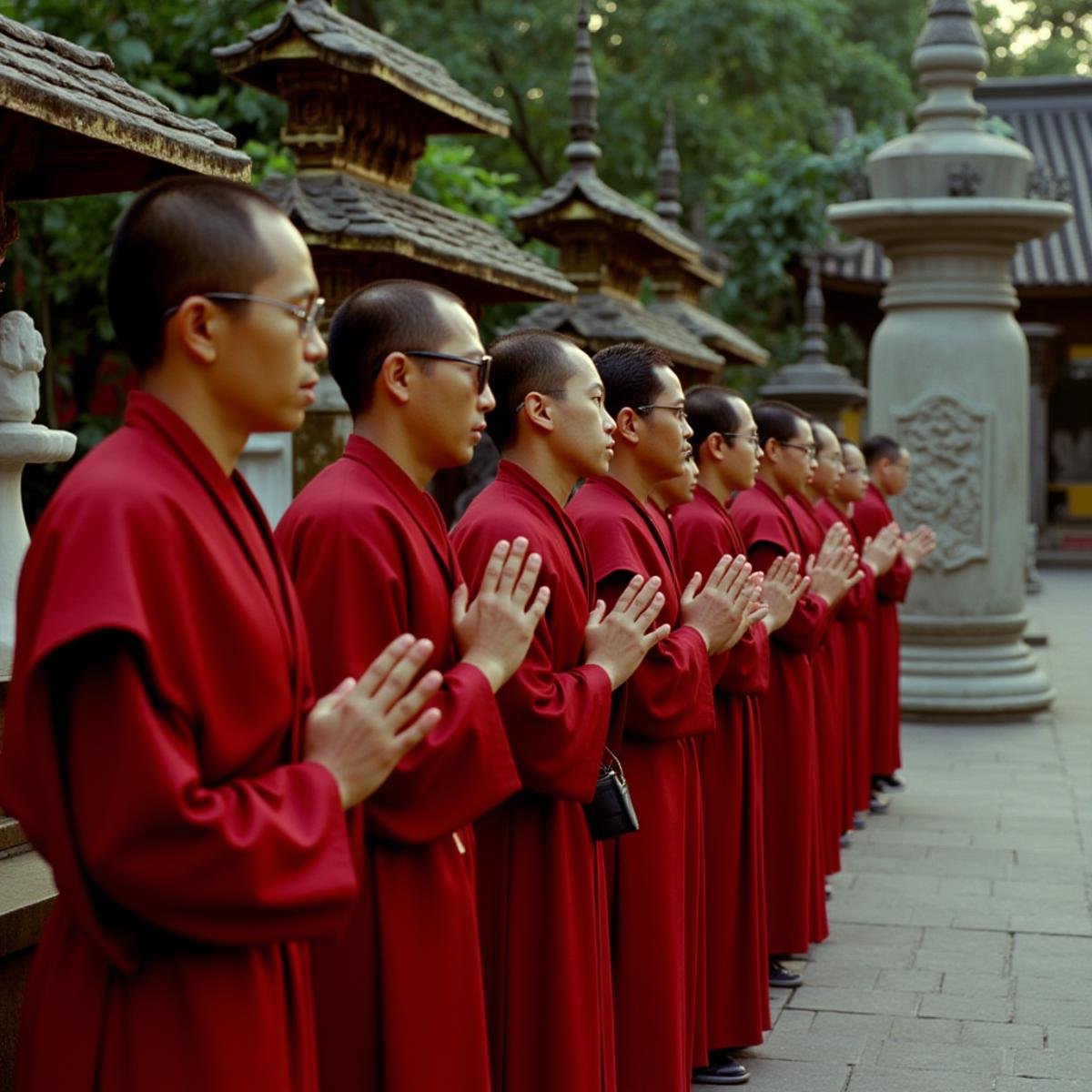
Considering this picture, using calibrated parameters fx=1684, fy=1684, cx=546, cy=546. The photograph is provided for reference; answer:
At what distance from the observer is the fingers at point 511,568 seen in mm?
2738

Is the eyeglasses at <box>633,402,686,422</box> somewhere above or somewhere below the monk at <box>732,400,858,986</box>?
above

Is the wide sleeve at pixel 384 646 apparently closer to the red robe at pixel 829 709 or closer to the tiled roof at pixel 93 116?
the tiled roof at pixel 93 116

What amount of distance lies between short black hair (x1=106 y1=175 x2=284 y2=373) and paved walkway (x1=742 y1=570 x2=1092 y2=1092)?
309 centimetres

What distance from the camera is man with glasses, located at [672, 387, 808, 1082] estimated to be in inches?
183

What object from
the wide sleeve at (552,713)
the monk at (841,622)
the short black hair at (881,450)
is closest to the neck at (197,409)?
the wide sleeve at (552,713)

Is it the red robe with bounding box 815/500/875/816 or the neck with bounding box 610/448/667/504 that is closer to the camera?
the neck with bounding box 610/448/667/504

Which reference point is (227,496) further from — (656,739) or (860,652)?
(860,652)

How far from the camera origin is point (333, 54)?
22.4ft

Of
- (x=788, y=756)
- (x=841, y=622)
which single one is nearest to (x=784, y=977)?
(x=788, y=756)

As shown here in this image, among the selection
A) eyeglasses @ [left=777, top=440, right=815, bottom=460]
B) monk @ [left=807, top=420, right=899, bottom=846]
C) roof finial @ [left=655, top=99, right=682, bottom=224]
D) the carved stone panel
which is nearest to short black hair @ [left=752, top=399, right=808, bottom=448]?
eyeglasses @ [left=777, top=440, right=815, bottom=460]

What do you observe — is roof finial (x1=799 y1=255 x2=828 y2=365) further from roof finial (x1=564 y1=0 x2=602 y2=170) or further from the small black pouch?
the small black pouch

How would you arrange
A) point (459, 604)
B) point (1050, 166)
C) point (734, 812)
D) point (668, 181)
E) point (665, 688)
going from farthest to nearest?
point (1050, 166) → point (668, 181) → point (734, 812) → point (665, 688) → point (459, 604)

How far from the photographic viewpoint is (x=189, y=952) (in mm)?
2178

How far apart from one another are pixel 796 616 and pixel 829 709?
0.78m
